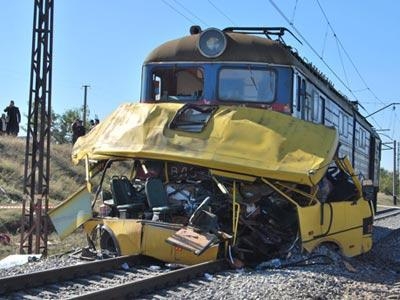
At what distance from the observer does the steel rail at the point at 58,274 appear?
21.4 feet

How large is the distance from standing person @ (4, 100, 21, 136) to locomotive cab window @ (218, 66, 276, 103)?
17070 millimetres

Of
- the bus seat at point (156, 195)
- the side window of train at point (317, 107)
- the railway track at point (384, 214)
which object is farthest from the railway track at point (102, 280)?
the railway track at point (384, 214)

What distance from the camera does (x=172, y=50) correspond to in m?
10.8

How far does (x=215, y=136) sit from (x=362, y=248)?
3254 millimetres

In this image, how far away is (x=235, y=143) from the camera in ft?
29.3

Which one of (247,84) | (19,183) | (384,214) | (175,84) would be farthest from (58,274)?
(384,214)

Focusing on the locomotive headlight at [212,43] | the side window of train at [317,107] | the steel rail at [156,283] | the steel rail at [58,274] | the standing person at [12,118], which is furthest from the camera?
the standing person at [12,118]

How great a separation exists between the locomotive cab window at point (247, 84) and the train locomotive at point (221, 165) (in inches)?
0.6

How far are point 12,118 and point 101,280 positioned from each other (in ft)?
69.1

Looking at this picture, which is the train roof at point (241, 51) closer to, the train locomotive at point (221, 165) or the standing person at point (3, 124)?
the train locomotive at point (221, 165)

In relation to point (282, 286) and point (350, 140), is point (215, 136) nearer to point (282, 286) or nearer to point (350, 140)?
point (282, 286)

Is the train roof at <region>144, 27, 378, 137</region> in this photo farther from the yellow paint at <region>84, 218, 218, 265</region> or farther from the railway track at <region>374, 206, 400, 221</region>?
the railway track at <region>374, 206, 400, 221</region>

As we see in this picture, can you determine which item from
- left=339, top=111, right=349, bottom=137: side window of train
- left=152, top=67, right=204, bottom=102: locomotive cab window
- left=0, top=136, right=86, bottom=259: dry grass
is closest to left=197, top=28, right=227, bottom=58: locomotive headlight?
left=152, top=67, right=204, bottom=102: locomotive cab window

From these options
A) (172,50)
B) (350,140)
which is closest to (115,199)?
(172,50)
